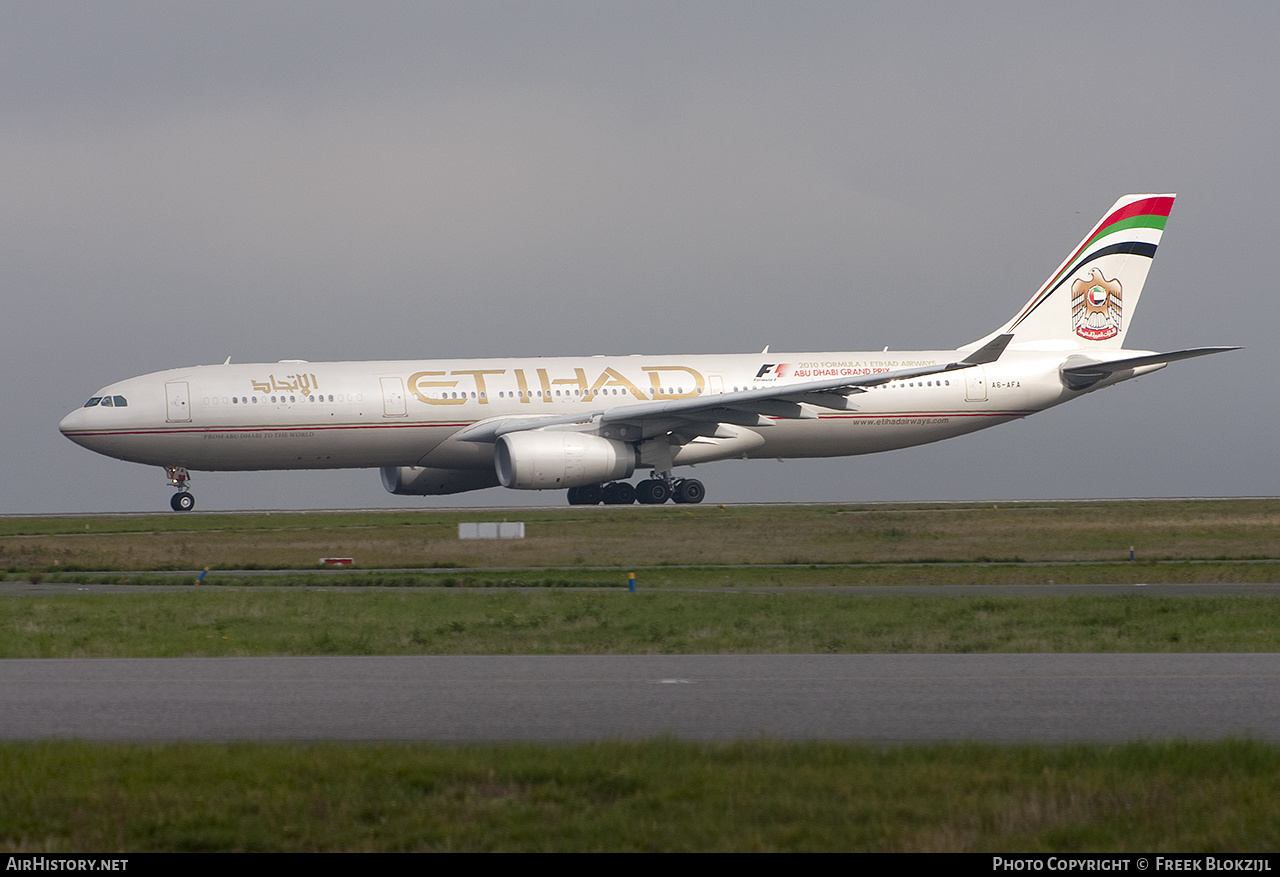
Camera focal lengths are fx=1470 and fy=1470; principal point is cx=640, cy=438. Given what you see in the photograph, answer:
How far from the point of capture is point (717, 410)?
115 feet

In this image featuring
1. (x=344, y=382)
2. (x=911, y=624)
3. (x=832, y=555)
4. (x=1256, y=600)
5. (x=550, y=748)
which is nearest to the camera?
(x=550, y=748)

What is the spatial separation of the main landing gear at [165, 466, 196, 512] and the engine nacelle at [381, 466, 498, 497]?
5.03 meters

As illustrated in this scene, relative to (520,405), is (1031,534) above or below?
below

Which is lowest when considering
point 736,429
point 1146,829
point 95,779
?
point 1146,829

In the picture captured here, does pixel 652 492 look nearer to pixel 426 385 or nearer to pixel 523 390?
pixel 523 390

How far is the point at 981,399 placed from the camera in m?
39.2

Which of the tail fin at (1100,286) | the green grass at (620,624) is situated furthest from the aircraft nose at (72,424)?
the tail fin at (1100,286)

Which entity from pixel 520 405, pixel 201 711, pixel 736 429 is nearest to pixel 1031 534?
pixel 736 429

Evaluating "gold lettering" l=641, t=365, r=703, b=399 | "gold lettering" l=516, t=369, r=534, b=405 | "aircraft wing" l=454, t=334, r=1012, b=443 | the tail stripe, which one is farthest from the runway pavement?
the tail stripe

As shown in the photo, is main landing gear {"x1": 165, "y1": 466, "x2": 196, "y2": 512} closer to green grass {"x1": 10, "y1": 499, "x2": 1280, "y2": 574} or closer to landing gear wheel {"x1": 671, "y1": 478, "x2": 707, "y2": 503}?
green grass {"x1": 10, "y1": 499, "x2": 1280, "y2": 574}

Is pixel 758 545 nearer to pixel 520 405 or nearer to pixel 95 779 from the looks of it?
pixel 520 405

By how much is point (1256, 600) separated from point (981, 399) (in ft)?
76.5

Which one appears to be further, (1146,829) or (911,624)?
(911,624)

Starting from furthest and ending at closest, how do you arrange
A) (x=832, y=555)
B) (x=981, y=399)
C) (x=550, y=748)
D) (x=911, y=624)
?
(x=981, y=399) < (x=832, y=555) < (x=911, y=624) < (x=550, y=748)
